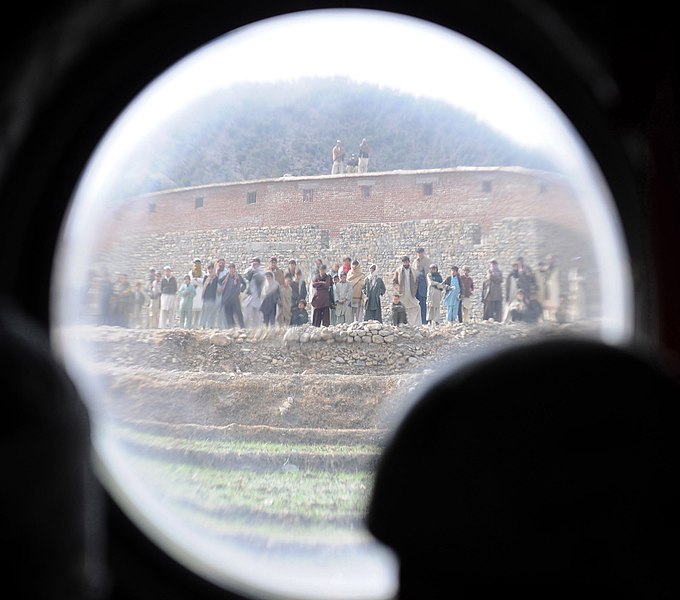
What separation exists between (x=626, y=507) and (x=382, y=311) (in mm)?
1491

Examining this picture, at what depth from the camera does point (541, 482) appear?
1.24 feet

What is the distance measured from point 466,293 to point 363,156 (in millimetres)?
487

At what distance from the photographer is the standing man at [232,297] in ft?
5.89

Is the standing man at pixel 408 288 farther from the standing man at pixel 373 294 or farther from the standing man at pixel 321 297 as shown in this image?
the standing man at pixel 321 297

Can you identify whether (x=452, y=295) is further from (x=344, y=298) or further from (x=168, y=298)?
(x=168, y=298)

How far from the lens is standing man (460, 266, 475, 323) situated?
1.83 m

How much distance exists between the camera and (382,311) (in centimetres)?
186

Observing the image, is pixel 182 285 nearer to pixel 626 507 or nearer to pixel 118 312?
pixel 118 312

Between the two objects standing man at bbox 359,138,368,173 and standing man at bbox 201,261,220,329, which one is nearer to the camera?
standing man at bbox 359,138,368,173

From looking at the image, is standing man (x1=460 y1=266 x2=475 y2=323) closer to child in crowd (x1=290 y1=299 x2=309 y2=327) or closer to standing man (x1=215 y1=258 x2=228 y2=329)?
child in crowd (x1=290 y1=299 x2=309 y2=327)

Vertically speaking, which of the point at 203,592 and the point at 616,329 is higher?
the point at 616,329

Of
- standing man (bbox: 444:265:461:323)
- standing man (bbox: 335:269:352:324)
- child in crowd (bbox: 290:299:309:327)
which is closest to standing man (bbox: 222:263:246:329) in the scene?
child in crowd (bbox: 290:299:309:327)

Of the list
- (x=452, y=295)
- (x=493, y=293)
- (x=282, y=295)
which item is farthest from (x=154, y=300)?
(x=493, y=293)

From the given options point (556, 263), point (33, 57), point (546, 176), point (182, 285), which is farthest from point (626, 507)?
point (182, 285)
